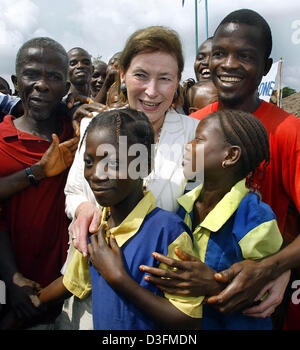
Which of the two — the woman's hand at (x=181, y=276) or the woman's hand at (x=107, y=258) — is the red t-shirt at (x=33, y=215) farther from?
the woman's hand at (x=181, y=276)

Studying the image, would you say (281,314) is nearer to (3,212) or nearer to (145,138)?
(145,138)

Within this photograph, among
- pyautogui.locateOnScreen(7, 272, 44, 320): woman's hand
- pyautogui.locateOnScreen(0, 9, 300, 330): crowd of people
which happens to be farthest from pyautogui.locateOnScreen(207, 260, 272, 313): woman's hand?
pyautogui.locateOnScreen(7, 272, 44, 320): woman's hand

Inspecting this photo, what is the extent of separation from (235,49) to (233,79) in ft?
0.56

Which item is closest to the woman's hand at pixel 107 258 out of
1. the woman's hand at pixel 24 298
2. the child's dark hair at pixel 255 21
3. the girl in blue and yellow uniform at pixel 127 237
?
the girl in blue and yellow uniform at pixel 127 237

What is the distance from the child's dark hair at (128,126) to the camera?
4.92 ft

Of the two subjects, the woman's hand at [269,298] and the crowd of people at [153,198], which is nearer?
the crowd of people at [153,198]

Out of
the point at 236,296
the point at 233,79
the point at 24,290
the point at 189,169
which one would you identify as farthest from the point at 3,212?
the point at 233,79

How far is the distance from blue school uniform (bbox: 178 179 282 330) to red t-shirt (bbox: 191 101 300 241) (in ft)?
0.98

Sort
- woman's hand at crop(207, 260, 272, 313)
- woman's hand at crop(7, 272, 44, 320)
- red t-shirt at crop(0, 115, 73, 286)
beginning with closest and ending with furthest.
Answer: woman's hand at crop(207, 260, 272, 313) → woman's hand at crop(7, 272, 44, 320) → red t-shirt at crop(0, 115, 73, 286)

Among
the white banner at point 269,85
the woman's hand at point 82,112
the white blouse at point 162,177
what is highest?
the white banner at point 269,85

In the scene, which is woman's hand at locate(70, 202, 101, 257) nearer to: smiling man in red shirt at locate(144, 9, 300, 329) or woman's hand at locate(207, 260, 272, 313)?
woman's hand at locate(207, 260, 272, 313)

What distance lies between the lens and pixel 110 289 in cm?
142

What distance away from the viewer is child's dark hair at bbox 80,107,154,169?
1.50m
